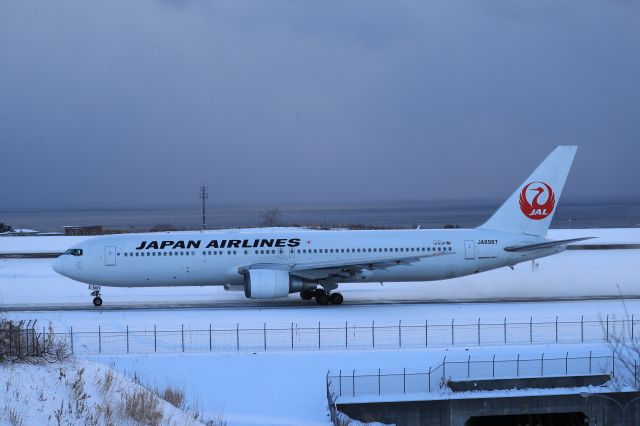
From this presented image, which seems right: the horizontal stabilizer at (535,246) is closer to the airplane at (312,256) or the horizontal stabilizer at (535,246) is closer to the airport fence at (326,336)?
the airplane at (312,256)

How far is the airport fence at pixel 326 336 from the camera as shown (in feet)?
82.3

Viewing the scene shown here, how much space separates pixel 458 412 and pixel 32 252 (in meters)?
48.8

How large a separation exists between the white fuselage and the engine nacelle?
1.53 metres

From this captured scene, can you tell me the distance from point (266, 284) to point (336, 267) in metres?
3.21

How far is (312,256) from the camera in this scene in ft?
115

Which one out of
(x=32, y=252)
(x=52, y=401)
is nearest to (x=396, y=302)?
Answer: (x=52, y=401)

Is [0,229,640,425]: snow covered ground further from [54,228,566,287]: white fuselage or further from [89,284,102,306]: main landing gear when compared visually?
[54,228,566,287]: white fuselage

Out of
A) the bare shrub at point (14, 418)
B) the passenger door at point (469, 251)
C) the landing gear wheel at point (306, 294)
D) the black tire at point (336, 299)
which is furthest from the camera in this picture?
the passenger door at point (469, 251)

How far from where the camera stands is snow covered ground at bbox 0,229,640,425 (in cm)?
2153

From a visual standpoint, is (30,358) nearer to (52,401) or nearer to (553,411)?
(52,401)

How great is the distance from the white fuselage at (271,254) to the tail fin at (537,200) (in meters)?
0.60

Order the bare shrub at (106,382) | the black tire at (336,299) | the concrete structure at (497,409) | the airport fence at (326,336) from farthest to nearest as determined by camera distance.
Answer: the black tire at (336,299) < the airport fence at (326,336) < the concrete structure at (497,409) < the bare shrub at (106,382)

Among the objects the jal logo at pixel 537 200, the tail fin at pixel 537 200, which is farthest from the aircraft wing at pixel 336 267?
the jal logo at pixel 537 200

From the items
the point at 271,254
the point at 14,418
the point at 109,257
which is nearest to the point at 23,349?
the point at 14,418
